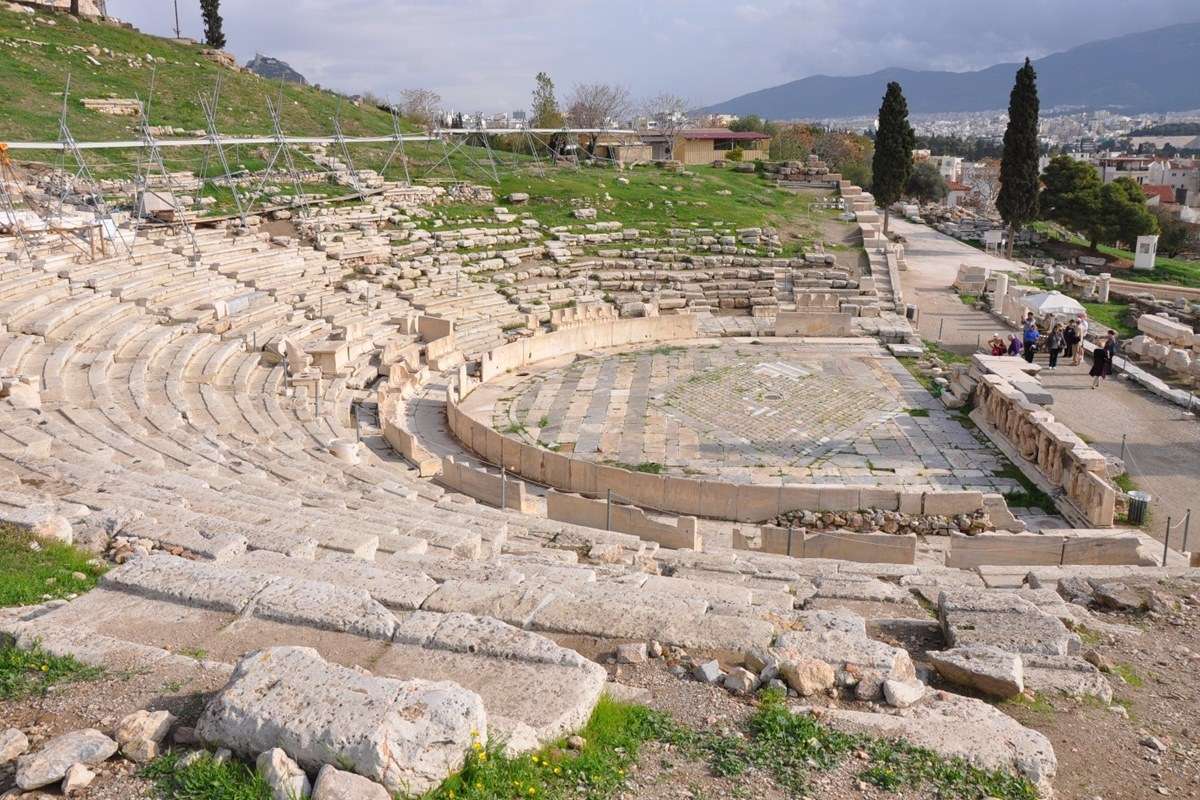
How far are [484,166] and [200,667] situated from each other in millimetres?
39637

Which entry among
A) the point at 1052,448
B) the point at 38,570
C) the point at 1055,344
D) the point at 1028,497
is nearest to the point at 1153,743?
the point at 38,570

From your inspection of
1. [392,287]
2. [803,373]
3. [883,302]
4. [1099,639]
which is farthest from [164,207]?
[1099,639]

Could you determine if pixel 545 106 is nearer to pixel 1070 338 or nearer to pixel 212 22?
pixel 212 22

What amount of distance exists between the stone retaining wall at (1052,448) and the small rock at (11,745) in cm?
1371

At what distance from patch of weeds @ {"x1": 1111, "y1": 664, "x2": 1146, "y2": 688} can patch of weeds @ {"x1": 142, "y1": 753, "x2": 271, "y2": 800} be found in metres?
5.51

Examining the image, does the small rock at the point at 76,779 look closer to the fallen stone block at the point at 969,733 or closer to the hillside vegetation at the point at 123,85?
the fallen stone block at the point at 969,733

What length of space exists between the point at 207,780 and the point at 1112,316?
3084cm

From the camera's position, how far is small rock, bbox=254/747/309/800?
152 inches

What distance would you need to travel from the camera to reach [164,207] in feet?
86.2

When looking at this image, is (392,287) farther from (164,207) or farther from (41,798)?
(41,798)

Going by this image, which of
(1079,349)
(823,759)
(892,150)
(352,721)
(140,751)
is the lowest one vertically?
(1079,349)

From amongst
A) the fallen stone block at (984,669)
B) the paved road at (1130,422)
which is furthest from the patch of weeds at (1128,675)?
the paved road at (1130,422)

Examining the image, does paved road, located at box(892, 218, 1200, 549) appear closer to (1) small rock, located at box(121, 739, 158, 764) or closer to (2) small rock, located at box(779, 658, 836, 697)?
(2) small rock, located at box(779, 658, 836, 697)

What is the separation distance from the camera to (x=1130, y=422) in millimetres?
18438
